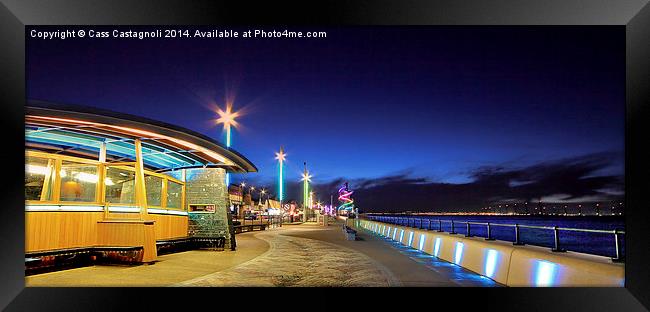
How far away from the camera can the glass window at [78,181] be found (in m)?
10.9

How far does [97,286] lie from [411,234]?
45.4 ft

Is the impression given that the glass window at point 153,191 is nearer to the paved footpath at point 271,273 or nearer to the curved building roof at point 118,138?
the curved building roof at point 118,138

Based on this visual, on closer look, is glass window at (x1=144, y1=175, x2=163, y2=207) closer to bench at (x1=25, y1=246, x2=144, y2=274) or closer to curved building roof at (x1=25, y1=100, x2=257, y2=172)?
curved building roof at (x1=25, y1=100, x2=257, y2=172)

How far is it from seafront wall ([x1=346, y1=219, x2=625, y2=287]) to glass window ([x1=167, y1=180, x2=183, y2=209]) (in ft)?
28.3

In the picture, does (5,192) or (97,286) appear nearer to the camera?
(5,192)

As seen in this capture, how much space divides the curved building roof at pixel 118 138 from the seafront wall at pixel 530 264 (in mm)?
7664

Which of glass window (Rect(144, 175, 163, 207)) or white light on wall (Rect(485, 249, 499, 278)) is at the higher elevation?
glass window (Rect(144, 175, 163, 207))

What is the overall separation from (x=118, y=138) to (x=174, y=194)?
3929 millimetres

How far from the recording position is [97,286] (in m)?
8.66

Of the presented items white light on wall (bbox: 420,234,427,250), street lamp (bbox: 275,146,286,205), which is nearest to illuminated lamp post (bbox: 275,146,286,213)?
street lamp (bbox: 275,146,286,205)

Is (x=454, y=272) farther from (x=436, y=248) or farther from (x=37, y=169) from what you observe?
(x=37, y=169)

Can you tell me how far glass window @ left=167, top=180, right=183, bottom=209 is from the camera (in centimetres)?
1534
